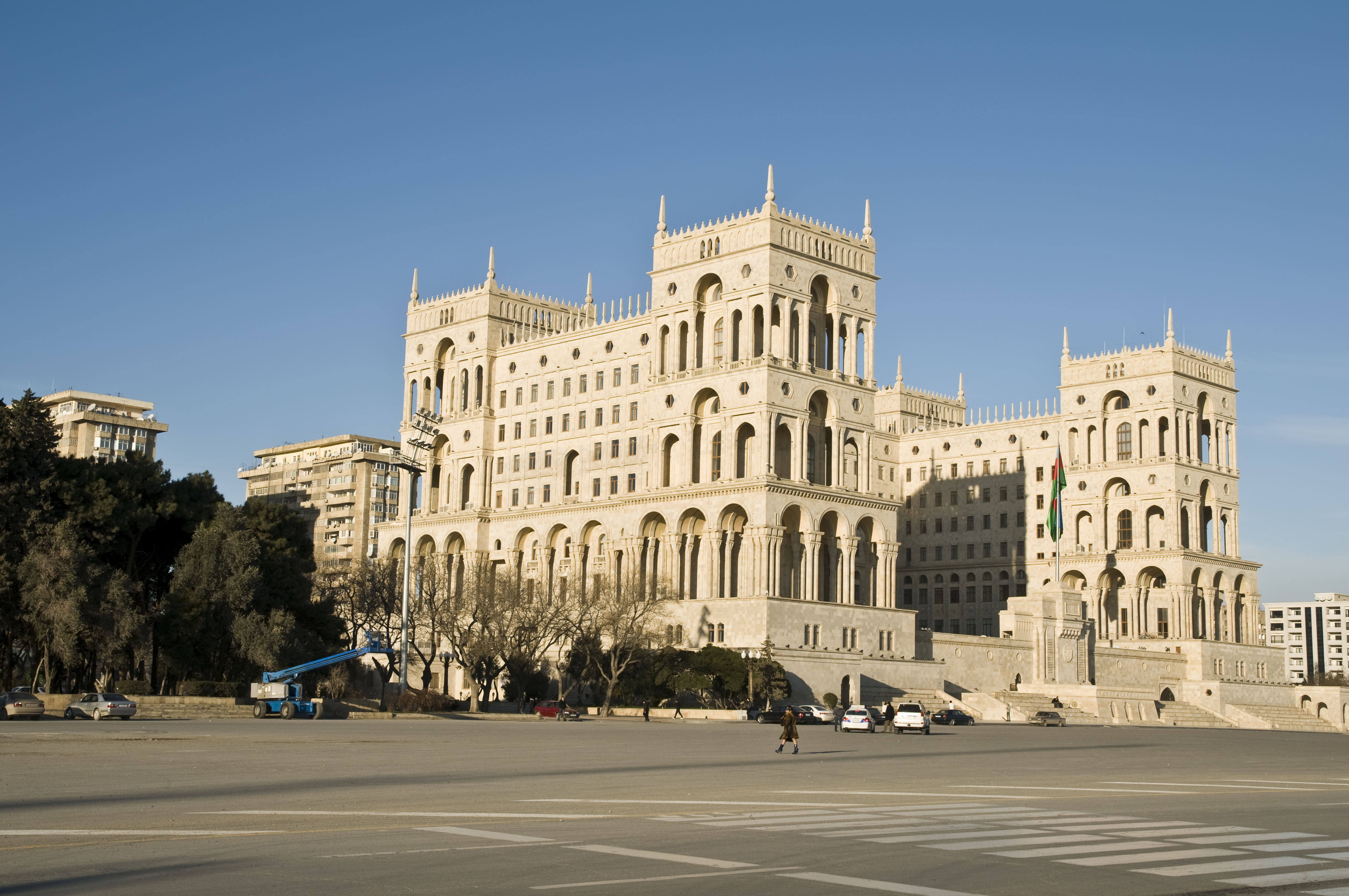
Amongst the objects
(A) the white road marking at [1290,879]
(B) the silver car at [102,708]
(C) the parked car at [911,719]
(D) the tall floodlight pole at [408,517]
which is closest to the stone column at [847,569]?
(D) the tall floodlight pole at [408,517]

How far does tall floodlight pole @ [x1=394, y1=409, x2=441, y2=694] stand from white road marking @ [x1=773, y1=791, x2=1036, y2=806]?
4212 centimetres

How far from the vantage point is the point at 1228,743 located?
55969 millimetres

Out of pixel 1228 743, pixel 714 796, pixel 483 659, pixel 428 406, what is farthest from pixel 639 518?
pixel 714 796

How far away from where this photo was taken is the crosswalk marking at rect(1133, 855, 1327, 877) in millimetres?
14992

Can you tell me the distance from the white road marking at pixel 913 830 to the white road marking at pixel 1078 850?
4.73 feet

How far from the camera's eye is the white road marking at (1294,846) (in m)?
16.8

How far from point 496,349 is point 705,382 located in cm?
2251

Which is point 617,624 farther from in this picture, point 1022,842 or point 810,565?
point 1022,842

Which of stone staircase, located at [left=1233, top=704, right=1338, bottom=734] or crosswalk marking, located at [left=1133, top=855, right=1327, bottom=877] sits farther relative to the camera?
stone staircase, located at [left=1233, top=704, right=1338, bottom=734]

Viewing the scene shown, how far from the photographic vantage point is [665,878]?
14.2 metres

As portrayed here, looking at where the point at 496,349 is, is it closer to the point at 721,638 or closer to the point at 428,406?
the point at 428,406

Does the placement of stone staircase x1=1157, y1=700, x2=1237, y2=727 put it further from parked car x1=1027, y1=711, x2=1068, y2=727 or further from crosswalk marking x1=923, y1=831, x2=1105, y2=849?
crosswalk marking x1=923, y1=831, x2=1105, y2=849

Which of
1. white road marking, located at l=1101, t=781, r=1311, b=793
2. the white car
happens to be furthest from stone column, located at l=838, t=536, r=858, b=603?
white road marking, located at l=1101, t=781, r=1311, b=793

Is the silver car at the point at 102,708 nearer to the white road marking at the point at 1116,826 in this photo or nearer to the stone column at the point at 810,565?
the stone column at the point at 810,565
